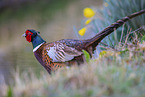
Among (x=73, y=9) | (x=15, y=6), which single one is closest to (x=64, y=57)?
(x=73, y=9)

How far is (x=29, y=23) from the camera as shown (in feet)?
38.5

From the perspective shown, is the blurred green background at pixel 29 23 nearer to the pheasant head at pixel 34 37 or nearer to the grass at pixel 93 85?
the pheasant head at pixel 34 37

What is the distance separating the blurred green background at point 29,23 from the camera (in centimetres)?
696

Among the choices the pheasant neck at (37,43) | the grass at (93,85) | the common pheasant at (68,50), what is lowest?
the grass at (93,85)

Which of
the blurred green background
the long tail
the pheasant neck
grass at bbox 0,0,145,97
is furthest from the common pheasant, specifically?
the blurred green background

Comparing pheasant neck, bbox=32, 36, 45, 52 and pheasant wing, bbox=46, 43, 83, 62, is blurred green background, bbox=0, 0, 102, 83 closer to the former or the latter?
pheasant neck, bbox=32, 36, 45, 52

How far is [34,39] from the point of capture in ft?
9.51

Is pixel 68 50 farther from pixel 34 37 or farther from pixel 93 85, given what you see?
pixel 93 85

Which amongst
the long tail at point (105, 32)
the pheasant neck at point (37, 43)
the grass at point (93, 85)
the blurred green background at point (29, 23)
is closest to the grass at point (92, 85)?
the grass at point (93, 85)

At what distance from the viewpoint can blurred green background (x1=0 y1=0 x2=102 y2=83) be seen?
274 inches

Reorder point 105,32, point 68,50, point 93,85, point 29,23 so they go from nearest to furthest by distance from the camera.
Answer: point 93,85, point 105,32, point 68,50, point 29,23

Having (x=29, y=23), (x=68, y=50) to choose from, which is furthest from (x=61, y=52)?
(x=29, y=23)

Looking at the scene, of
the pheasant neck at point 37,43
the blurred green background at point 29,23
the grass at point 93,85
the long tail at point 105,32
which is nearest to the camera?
the grass at point 93,85

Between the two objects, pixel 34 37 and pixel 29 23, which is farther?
pixel 29 23
